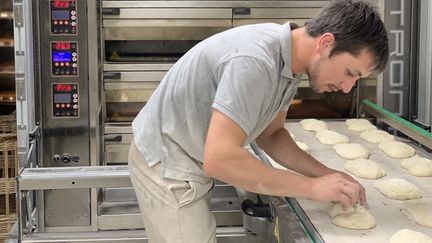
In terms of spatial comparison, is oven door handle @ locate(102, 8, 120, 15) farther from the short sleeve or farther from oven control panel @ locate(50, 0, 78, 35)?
the short sleeve

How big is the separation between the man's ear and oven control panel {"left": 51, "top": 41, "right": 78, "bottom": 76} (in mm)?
1725

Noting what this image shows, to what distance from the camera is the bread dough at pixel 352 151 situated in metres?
2.77

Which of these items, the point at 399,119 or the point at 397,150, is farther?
the point at 399,119

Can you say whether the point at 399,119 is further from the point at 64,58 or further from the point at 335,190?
the point at 64,58

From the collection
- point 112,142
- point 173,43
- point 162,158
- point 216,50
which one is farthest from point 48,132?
point 216,50

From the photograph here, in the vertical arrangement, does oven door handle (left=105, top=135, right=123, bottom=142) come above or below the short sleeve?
below

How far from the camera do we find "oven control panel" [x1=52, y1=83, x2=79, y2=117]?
10.5ft

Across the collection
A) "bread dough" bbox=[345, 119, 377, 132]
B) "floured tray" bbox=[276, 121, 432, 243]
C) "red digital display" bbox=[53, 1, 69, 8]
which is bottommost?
"floured tray" bbox=[276, 121, 432, 243]

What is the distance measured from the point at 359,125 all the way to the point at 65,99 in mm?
1521

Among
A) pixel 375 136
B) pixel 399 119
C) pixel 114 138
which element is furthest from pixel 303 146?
pixel 114 138

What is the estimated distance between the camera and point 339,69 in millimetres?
1810

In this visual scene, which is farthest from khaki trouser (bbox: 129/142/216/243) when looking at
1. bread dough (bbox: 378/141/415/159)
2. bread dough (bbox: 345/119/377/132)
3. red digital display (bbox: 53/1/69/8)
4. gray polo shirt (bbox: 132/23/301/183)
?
bread dough (bbox: 345/119/377/132)

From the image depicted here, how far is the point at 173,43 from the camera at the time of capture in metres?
3.60

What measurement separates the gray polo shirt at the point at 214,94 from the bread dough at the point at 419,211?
1.73 ft
